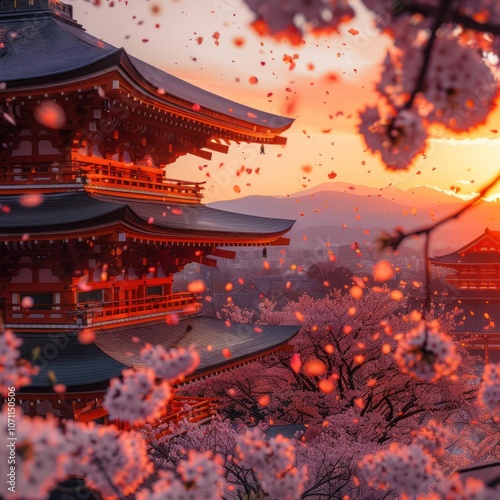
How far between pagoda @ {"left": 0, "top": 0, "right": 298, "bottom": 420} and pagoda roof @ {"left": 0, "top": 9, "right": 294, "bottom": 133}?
32 mm

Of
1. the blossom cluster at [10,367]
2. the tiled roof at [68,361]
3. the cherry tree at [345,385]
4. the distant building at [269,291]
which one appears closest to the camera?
the blossom cluster at [10,367]

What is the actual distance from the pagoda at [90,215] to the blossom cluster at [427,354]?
693 cm

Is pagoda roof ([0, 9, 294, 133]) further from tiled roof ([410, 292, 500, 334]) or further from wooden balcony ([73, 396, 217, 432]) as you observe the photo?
tiled roof ([410, 292, 500, 334])

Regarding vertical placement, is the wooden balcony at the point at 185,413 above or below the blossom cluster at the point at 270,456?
below

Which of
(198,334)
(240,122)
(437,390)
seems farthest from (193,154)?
(437,390)

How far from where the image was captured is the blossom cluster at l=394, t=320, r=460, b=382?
314 centimetres

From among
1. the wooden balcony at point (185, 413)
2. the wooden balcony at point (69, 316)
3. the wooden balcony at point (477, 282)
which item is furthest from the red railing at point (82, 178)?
the wooden balcony at point (477, 282)

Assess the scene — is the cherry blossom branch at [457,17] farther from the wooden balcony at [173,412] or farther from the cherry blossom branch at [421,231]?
the wooden balcony at [173,412]

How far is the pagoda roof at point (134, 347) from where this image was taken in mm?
10633

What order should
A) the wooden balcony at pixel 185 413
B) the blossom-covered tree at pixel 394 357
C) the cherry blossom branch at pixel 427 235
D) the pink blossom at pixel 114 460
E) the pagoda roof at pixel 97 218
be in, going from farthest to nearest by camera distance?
the wooden balcony at pixel 185 413
the pagoda roof at pixel 97 218
the pink blossom at pixel 114 460
the cherry blossom branch at pixel 427 235
the blossom-covered tree at pixel 394 357

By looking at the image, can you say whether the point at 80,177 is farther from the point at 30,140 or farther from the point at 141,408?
the point at 141,408

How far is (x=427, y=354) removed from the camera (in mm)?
3152

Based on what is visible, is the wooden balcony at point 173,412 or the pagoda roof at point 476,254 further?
the pagoda roof at point 476,254

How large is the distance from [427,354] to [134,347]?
31.5 feet
